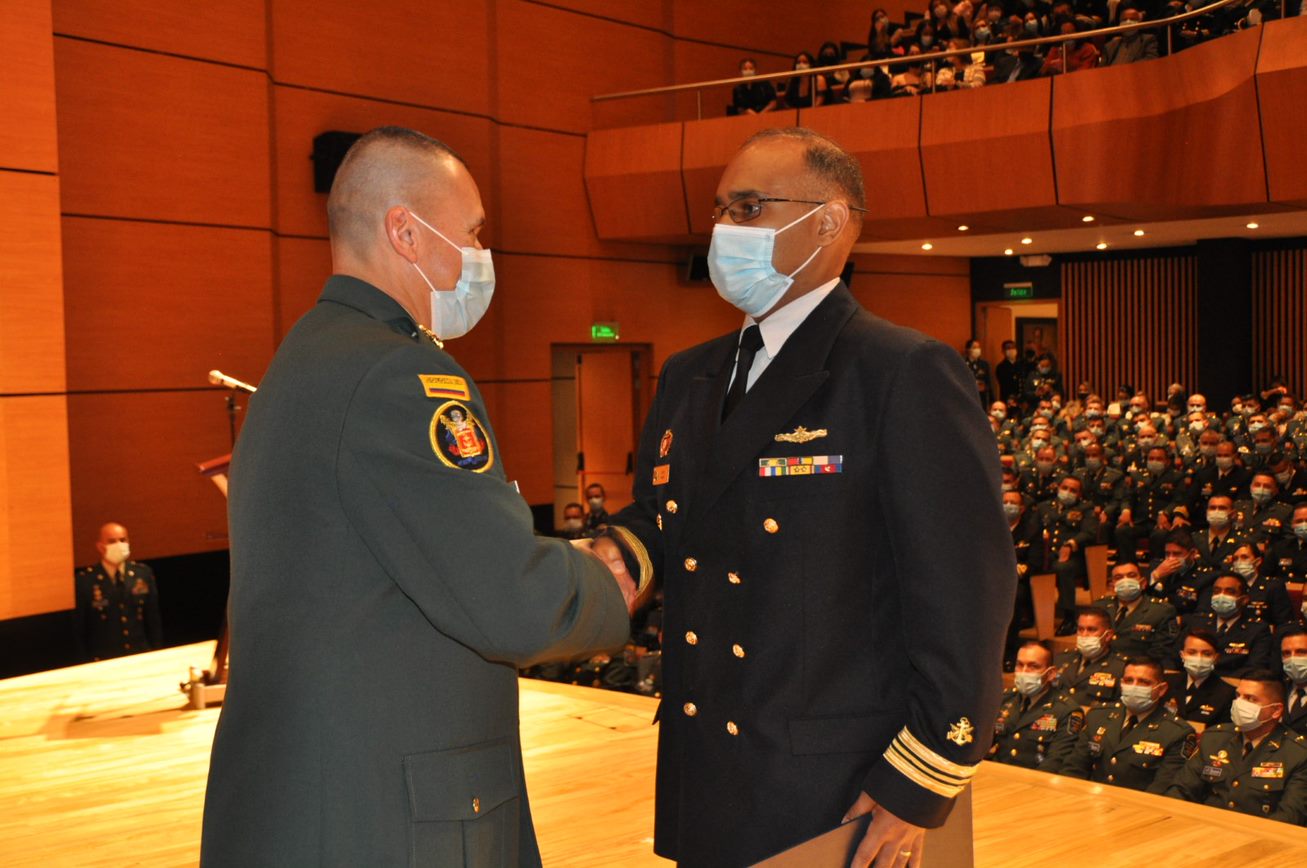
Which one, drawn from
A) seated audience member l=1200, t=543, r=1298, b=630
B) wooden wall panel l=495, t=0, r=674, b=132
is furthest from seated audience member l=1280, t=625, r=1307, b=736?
wooden wall panel l=495, t=0, r=674, b=132


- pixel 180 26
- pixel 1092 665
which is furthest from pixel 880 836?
pixel 180 26

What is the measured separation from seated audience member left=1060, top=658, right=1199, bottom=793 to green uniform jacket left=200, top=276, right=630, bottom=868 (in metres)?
4.43

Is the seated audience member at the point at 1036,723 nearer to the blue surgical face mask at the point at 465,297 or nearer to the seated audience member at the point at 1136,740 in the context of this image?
the seated audience member at the point at 1136,740

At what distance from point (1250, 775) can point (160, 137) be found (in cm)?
750

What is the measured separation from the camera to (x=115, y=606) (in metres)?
7.34

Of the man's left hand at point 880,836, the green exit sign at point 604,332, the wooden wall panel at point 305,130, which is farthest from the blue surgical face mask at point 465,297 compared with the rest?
the green exit sign at point 604,332

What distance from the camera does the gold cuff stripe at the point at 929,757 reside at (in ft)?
5.22

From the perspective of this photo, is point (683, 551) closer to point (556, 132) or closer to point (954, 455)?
point (954, 455)

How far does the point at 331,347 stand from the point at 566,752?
2.49 meters

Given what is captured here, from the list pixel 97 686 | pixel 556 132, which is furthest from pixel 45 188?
pixel 556 132

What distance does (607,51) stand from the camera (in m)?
12.7

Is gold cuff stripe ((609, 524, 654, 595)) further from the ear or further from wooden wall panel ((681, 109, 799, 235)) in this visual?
wooden wall panel ((681, 109, 799, 235))

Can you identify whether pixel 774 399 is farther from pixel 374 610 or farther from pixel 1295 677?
pixel 1295 677

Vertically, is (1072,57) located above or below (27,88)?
above
